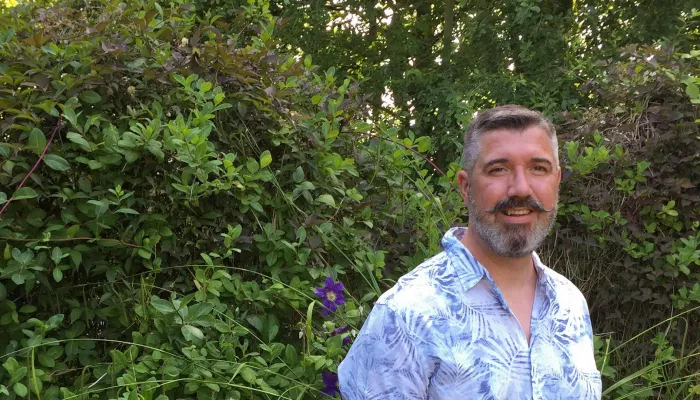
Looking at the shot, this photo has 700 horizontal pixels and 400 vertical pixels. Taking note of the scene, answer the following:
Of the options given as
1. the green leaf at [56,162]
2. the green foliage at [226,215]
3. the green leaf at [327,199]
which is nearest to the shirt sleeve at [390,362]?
the green foliage at [226,215]

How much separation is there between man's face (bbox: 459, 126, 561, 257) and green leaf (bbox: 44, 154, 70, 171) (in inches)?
55.0

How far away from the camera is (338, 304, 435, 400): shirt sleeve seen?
1.83 meters

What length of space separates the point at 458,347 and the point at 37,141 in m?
1.61

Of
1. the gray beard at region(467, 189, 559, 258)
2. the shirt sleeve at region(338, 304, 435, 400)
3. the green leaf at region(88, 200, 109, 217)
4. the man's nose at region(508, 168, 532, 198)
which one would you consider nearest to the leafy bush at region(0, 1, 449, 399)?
the green leaf at region(88, 200, 109, 217)

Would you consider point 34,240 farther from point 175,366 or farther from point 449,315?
point 449,315

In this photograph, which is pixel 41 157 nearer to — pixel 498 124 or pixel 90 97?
pixel 90 97

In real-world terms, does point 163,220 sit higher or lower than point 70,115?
lower

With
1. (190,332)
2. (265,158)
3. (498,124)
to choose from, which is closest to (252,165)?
(265,158)

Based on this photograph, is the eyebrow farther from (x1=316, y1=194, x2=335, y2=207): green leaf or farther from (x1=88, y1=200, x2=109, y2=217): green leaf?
(x1=88, y1=200, x2=109, y2=217): green leaf

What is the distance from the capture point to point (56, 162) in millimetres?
2625

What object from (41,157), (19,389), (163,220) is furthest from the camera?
(163,220)

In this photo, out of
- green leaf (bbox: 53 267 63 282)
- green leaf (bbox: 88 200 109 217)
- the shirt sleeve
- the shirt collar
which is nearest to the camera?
the shirt sleeve

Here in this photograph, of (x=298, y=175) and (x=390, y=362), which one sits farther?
(x=298, y=175)

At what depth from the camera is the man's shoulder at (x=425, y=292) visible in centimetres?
190
